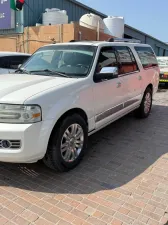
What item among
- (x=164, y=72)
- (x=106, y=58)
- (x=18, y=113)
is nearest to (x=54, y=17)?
(x=164, y=72)

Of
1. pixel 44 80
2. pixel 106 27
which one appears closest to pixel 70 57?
pixel 44 80

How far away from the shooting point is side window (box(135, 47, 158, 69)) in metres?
6.15

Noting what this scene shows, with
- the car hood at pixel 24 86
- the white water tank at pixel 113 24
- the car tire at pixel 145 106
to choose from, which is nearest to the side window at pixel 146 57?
the car tire at pixel 145 106

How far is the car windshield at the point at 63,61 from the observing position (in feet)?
13.5

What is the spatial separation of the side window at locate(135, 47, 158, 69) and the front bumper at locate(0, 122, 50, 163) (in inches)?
151

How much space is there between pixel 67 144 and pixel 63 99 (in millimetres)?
666

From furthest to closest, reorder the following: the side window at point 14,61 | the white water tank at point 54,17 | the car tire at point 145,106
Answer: the white water tank at point 54,17, the side window at point 14,61, the car tire at point 145,106

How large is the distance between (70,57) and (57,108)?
1471mm

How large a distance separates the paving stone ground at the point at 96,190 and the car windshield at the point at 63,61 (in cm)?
144

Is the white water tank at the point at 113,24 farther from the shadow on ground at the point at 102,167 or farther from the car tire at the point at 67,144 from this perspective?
the car tire at the point at 67,144

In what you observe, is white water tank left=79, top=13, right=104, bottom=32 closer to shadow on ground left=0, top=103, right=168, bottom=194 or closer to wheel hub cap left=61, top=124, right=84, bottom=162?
shadow on ground left=0, top=103, right=168, bottom=194

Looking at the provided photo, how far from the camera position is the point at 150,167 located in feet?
12.7

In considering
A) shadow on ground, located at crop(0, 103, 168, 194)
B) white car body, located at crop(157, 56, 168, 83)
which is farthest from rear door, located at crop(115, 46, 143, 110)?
white car body, located at crop(157, 56, 168, 83)

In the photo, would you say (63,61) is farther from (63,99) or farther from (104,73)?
(63,99)
